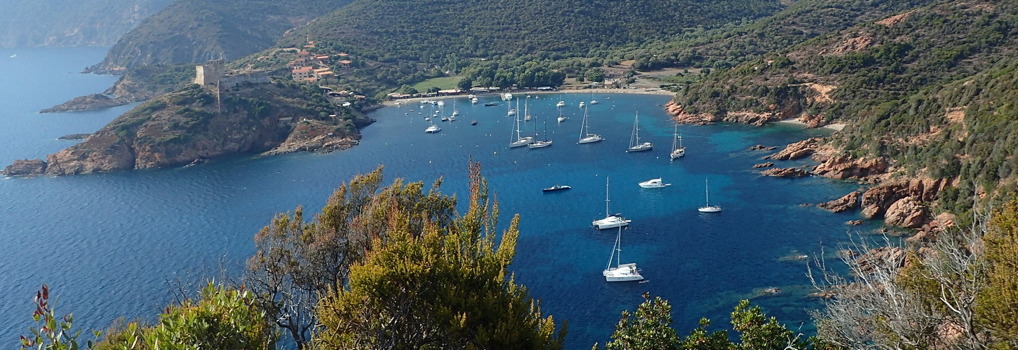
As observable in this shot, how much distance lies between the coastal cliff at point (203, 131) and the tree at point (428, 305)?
68402 millimetres

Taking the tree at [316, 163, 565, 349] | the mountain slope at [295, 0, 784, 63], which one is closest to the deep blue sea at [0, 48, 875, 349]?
the tree at [316, 163, 565, 349]

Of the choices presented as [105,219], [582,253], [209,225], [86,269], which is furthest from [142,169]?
[582,253]

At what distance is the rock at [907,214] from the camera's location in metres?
44.5

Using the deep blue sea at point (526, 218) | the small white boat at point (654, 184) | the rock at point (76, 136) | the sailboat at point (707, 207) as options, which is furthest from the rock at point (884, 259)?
the rock at point (76, 136)

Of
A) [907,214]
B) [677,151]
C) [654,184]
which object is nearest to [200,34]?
[677,151]

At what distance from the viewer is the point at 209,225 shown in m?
54.3

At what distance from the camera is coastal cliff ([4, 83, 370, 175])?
76438mm

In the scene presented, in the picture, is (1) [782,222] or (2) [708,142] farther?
(2) [708,142]

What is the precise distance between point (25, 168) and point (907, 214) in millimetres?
82599

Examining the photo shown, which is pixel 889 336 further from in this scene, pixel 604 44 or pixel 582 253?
pixel 604 44

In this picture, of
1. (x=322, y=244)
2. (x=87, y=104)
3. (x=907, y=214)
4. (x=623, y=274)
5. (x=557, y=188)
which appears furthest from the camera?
(x=87, y=104)

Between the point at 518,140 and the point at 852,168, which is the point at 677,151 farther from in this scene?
the point at 518,140

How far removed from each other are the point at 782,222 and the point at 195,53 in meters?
144

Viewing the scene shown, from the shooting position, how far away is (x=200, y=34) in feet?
540
